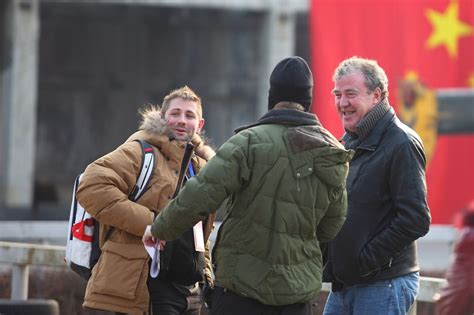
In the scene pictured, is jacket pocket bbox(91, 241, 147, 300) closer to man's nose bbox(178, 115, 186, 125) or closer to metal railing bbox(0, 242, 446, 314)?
man's nose bbox(178, 115, 186, 125)

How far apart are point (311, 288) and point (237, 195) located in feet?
1.64

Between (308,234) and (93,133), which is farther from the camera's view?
(93,133)

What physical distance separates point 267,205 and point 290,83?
544 millimetres

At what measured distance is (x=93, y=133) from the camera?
70.4 ft

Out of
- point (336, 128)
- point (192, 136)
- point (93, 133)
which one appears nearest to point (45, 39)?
point (93, 133)

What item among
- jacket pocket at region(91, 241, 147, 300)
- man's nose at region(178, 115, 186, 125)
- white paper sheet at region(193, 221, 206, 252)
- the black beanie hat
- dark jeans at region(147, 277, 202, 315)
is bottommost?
dark jeans at region(147, 277, 202, 315)

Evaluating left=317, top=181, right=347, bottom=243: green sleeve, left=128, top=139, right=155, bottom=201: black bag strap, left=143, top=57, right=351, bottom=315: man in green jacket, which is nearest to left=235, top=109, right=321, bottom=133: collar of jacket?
left=143, top=57, right=351, bottom=315: man in green jacket

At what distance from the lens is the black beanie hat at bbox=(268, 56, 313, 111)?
15.6 ft

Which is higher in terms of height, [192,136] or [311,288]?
[192,136]

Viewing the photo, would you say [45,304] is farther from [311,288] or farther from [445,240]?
[445,240]

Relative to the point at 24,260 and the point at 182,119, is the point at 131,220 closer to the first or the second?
the point at 182,119

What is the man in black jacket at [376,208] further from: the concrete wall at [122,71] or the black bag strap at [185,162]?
the concrete wall at [122,71]

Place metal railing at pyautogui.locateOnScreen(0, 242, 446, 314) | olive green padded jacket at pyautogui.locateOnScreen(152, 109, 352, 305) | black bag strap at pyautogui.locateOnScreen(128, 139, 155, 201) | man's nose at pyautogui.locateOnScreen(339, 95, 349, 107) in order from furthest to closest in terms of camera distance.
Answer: metal railing at pyautogui.locateOnScreen(0, 242, 446, 314) < black bag strap at pyautogui.locateOnScreen(128, 139, 155, 201) < man's nose at pyautogui.locateOnScreen(339, 95, 349, 107) < olive green padded jacket at pyautogui.locateOnScreen(152, 109, 352, 305)

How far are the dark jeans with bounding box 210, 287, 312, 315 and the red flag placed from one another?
12.2 metres
